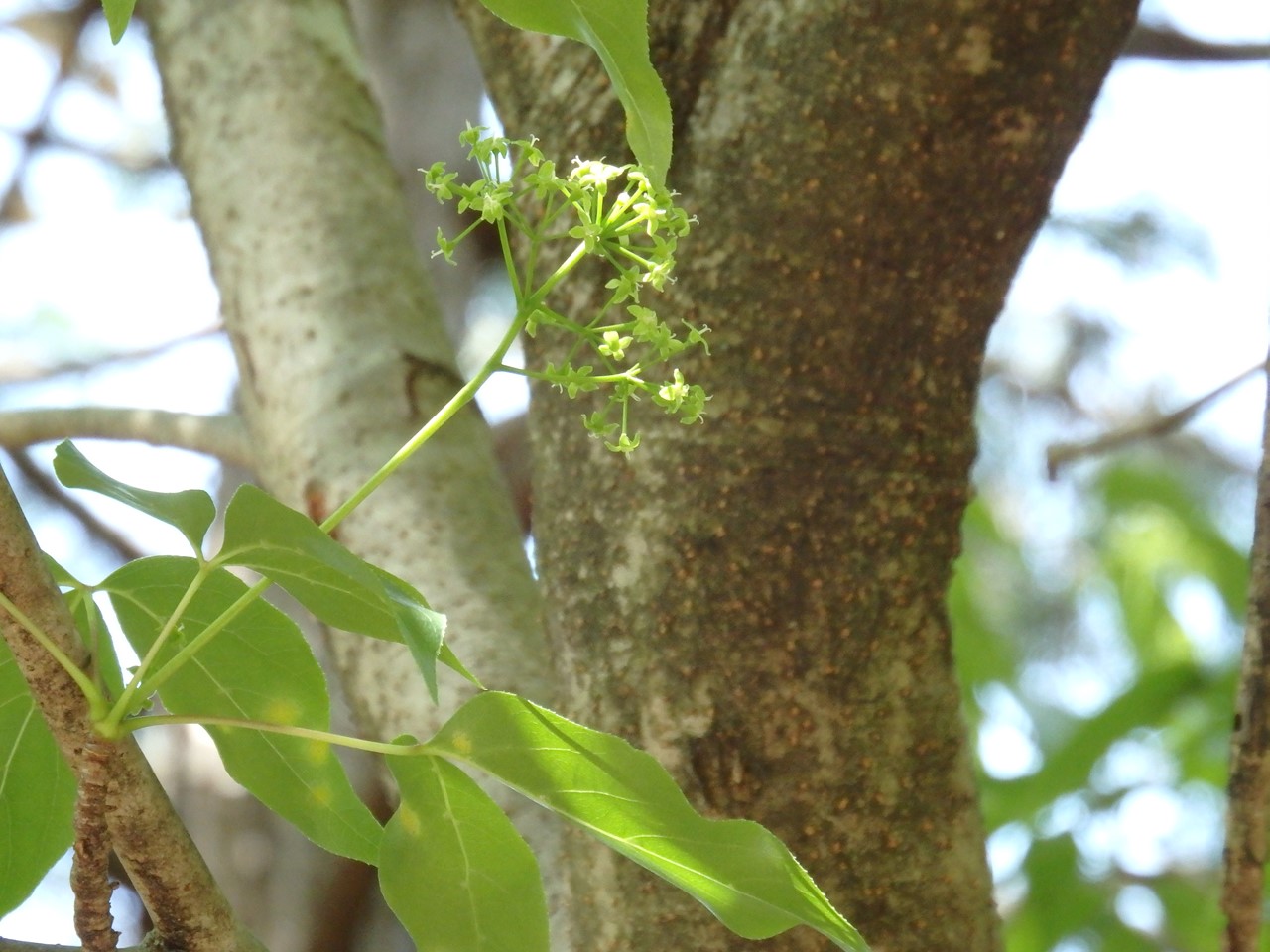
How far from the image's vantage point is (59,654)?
0.37 meters

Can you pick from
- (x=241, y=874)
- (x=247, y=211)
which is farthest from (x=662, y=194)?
(x=241, y=874)

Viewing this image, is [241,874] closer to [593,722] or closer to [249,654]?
[593,722]

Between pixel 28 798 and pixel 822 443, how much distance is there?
0.40m

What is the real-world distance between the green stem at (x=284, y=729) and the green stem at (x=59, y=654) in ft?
0.04

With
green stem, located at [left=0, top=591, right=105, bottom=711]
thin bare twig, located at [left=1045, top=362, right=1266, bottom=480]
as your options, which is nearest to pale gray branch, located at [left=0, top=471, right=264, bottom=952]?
green stem, located at [left=0, top=591, right=105, bottom=711]

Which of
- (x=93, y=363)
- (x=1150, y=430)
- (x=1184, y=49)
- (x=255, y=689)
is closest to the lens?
(x=255, y=689)

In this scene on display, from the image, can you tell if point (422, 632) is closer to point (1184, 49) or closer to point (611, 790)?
point (611, 790)

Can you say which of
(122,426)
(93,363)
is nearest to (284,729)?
(122,426)

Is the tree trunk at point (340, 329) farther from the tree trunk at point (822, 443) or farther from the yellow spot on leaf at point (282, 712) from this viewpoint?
the yellow spot on leaf at point (282, 712)

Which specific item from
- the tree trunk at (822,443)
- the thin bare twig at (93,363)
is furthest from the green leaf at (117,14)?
the thin bare twig at (93,363)

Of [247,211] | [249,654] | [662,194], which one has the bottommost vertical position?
[249,654]

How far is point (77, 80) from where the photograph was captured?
331 cm

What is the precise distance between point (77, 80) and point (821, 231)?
319cm

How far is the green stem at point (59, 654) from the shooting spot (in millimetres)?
370
